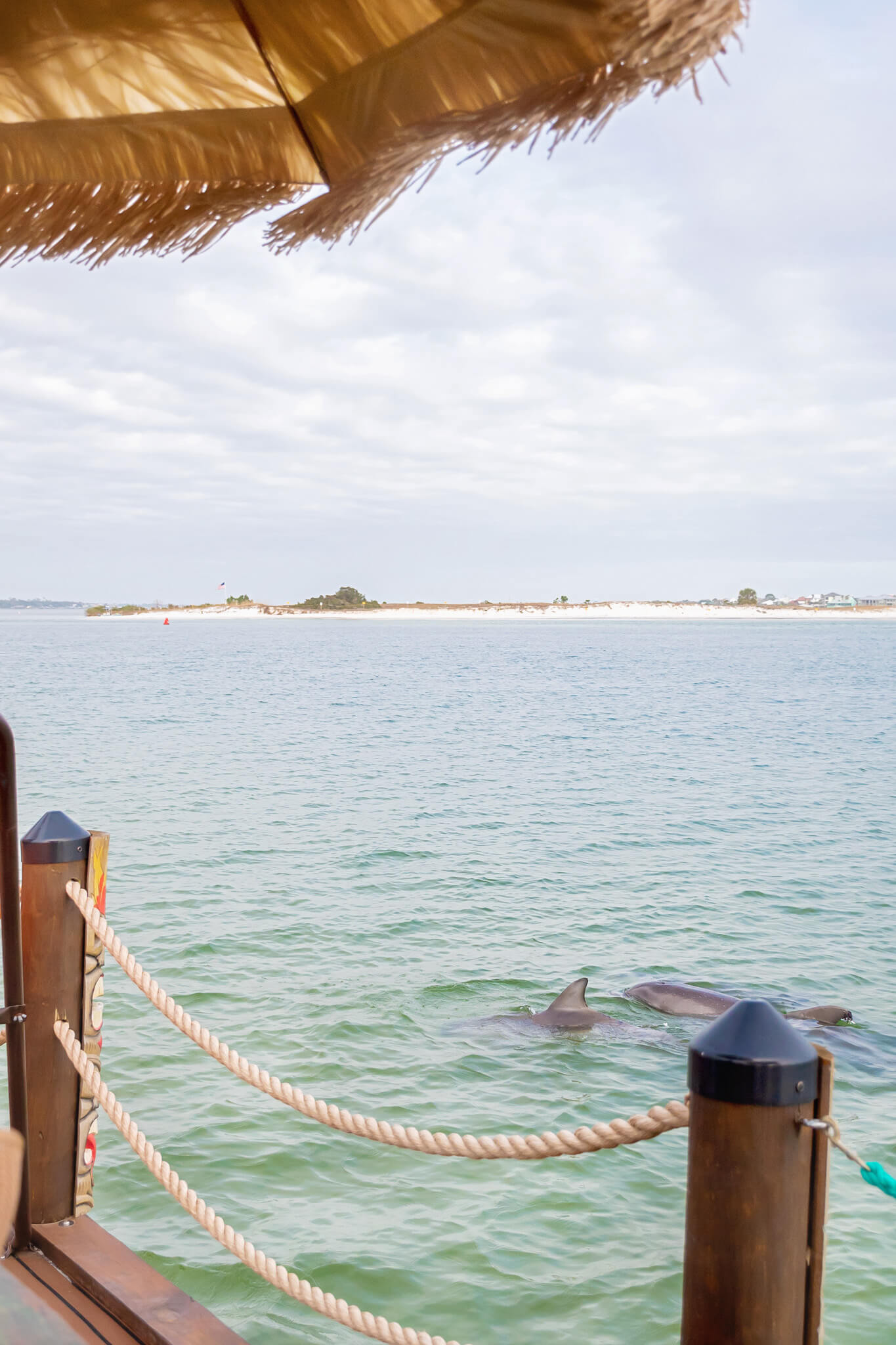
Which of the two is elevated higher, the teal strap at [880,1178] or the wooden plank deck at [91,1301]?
the teal strap at [880,1178]

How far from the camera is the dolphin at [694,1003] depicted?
319 inches

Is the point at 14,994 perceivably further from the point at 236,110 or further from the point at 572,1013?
the point at 572,1013

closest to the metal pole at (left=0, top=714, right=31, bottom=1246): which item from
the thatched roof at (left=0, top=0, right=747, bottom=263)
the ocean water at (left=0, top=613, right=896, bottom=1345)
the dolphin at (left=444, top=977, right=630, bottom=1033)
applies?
the thatched roof at (left=0, top=0, right=747, bottom=263)

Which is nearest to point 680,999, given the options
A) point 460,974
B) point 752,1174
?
point 460,974

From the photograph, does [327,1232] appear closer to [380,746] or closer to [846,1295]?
[846,1295]

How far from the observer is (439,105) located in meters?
2.41

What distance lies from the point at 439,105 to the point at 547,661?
260 feet

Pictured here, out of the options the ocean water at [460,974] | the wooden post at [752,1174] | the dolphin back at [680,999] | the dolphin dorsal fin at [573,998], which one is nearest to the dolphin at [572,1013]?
the dolphin dorsal fin at [573,998]

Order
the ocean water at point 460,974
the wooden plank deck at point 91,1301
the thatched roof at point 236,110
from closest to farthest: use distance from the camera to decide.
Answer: the thatched roof at point 236,110 < the wooden plank deck at point 91,1301 < the ocean water at point 460,974

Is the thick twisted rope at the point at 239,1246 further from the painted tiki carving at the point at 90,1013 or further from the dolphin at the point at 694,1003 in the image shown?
the dolphin at the point at 694,1003

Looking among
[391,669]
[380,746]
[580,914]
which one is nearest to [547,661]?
[391,669]

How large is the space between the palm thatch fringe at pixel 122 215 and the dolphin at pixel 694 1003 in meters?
6.75

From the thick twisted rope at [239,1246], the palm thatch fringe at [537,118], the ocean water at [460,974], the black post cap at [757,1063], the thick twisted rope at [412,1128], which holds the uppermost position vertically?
the palm thatch fringe at [537,118]

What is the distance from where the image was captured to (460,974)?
9.59m
